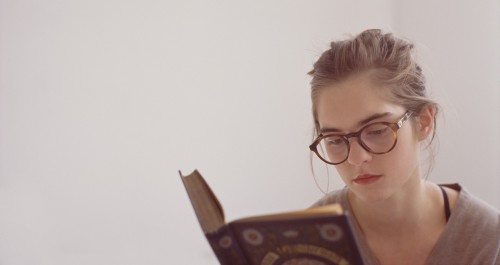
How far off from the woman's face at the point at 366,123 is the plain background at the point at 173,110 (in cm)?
65

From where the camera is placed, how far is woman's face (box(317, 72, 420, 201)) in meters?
0.86

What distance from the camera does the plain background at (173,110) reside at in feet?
3.90

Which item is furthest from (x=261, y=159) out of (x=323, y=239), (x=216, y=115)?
(x=323, y=239)

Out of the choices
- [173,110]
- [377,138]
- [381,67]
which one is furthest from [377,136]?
[173,110]

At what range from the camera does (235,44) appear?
157 centimetres

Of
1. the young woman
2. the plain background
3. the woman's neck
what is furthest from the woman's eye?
the plain background

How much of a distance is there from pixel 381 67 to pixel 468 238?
0.35m

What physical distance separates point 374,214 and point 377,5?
1.07 meters

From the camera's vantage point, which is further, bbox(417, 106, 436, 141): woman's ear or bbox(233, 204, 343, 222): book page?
bbox(417, 106, 436, 141): woman's ear

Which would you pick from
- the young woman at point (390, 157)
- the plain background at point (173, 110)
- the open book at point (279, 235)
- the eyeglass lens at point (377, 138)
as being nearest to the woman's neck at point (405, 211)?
the young woman at point (390, 157)

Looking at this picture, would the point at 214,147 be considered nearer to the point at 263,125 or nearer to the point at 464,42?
the point at 263,125

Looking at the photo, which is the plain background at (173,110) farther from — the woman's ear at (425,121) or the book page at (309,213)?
the book page at (309,213)

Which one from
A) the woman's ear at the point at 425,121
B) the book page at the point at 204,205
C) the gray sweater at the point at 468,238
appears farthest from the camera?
the woman's ear at the point at 425,121

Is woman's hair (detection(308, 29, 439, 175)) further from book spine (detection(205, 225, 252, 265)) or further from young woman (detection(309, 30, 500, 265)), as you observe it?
book spine (detection(205, 225, 252, 265))
